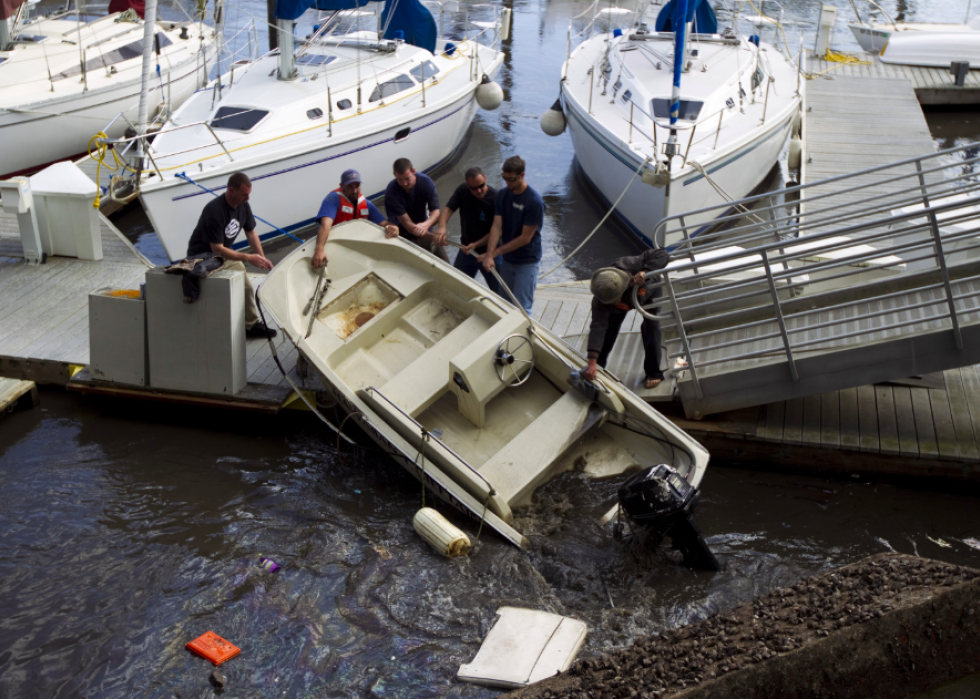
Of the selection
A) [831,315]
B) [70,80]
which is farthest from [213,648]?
[70,80]

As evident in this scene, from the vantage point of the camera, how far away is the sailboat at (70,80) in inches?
534

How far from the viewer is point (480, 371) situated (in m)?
6.06

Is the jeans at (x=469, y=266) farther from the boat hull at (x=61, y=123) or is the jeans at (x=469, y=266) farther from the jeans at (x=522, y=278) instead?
the boat hull at (x=61, y=123)

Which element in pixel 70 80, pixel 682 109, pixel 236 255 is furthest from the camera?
pixel 70 80

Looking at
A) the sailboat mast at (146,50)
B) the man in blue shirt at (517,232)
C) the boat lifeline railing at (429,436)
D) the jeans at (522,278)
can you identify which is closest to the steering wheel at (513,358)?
the boat lifeline railing at (429,436)

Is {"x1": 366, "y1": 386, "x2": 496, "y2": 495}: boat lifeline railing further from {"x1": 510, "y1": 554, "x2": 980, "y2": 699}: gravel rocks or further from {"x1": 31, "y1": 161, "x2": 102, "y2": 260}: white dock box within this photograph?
{"x1": 31, "y1": 161, "x2": 102, "y2": 260}: white dock box

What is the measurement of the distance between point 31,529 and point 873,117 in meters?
14.2

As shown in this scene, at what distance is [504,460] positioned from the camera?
18.8 ft

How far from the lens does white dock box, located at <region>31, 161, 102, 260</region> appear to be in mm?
8914

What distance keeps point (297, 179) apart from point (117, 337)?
4.90m

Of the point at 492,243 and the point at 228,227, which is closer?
the point at 492,243

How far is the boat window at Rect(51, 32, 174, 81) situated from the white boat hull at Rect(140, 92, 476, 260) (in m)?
5.70

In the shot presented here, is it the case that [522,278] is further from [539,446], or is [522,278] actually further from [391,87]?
[391,87]

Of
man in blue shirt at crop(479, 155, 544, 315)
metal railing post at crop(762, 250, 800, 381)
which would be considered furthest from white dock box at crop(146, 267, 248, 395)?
metal railing post at crop(762, 250, 800, 381)
